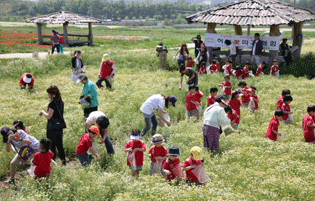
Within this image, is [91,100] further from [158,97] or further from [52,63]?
[52,63]

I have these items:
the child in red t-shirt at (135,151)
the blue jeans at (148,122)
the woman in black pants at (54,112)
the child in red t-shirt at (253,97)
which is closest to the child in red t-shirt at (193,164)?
the child in red t-shirt at (135,151)

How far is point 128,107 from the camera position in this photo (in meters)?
10.4

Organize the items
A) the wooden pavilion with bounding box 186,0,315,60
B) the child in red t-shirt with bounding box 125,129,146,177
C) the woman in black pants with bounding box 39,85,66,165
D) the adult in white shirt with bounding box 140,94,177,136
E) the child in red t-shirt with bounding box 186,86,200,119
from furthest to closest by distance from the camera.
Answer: the wooden pavilion with bounding box 186,0,315,60, the child in red t-shirt with bounding box 186,86,200,119, the adult in white shirt with bounding box 140,94,177,136, the woman in black pants with bounding box 39,85,66,165, the child in red t-shirt with bounding box 125,129,146,177

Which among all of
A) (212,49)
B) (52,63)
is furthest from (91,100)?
(212,49)

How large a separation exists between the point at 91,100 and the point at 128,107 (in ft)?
7.45

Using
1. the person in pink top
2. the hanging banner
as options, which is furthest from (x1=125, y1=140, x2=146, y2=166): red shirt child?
the hanging banner

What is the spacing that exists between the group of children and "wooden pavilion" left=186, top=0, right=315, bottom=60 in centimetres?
1210

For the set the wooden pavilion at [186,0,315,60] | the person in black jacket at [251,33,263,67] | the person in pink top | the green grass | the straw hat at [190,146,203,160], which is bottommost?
the green grass

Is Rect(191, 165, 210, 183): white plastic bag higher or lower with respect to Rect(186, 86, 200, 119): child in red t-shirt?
lower

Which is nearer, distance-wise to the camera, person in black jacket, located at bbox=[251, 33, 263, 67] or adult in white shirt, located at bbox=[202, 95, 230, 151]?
adult in white shirt, located at bbox=[202, 95, 230, 151]

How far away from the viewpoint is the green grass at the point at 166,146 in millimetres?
5039

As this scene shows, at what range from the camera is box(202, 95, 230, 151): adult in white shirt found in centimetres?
645

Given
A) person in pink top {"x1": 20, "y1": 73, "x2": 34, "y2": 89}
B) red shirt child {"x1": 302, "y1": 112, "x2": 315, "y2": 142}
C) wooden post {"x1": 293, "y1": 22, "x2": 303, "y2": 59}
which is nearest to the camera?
red shirt child {"x1": 302, "y1": 112, "x2": 315, "y2": 142}

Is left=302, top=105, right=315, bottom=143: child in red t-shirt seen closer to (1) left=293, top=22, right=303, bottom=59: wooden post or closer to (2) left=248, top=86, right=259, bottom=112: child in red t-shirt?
(2) left=248, top=86, right=259, bottom=112: child in red t-shirt
